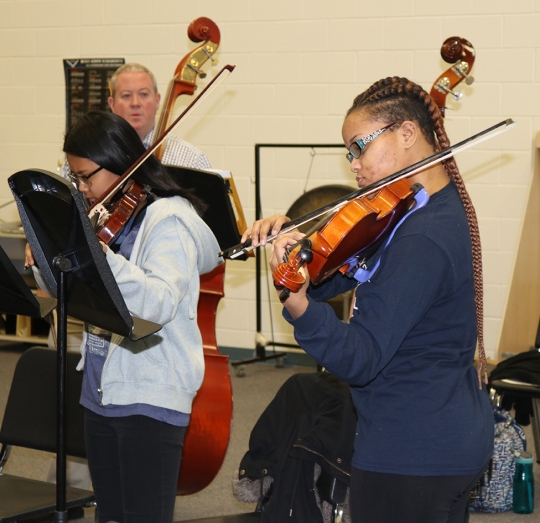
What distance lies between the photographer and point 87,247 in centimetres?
139

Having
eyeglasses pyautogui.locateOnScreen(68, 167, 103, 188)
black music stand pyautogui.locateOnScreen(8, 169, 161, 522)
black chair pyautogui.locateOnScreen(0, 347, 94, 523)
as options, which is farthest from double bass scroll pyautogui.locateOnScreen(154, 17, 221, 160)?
black music stand pyautogui.locateOnScreen(8, 169, 161, 522)

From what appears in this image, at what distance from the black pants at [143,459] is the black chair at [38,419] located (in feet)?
1.61

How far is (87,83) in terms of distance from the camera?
5.07 m

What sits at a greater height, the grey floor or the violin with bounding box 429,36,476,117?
the violin with bounding box 429,36,476,117

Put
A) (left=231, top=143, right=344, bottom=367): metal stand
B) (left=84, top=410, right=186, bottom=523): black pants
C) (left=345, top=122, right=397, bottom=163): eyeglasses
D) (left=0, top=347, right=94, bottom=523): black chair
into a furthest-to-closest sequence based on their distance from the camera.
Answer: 1. (left=231, top=143, right=344, bottom=367): metal stand
2. (left=0, top=347, right=94, bottom=523): black chair
3. (left=84, top=410, right=186, bottom=523): black pants
4. (left=345, top=122, right=397, bottom=163): eyeglasses

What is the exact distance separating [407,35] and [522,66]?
624 millimetres

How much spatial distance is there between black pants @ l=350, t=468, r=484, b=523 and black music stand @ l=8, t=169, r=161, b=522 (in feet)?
1.45

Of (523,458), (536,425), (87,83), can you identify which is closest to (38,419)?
(523,458)

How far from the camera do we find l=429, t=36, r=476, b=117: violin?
3.19m

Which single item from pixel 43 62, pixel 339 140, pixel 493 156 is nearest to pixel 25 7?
pixel 43 62

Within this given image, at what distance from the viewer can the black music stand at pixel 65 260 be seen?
1.37 meters

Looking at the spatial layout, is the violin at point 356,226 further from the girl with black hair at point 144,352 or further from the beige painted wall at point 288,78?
the beige painted wall at point 288,78

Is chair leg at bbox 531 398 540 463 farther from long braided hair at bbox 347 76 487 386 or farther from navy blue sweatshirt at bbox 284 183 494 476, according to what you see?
navy blue sweatshirt at bbox 284 183 494 476

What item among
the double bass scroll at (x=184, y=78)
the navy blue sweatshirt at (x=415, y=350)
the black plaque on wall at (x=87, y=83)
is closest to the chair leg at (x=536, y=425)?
the double bass scroll at (x=184, y=78)
